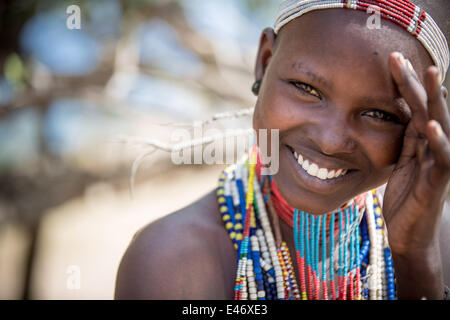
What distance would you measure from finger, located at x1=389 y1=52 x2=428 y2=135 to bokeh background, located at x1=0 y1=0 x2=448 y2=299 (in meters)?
2.54

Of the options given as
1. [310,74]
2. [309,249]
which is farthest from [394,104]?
[309,249]

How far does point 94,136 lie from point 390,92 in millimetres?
3547

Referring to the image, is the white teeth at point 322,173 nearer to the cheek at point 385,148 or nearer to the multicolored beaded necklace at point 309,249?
the cheek at point 385,148

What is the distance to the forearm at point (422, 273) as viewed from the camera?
147 cm

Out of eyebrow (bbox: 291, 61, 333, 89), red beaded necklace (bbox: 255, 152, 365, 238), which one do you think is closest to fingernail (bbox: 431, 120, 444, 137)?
eyebrow (bbox: 291, 61, 333, 89)

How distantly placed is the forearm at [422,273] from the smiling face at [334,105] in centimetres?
30

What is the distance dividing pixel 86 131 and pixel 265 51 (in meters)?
3.02

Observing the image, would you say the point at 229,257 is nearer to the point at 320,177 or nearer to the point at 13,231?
the point at 320,177

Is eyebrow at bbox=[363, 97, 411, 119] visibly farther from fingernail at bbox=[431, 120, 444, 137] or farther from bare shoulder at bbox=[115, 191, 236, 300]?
bare shoulder at bbox=[115, 191, 236, 300]

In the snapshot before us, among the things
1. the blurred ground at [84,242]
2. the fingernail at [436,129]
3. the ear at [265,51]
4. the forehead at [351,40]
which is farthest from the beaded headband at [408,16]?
the blurred ground at [84,242]

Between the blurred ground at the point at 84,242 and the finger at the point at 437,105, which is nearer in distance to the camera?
the finger at the point at 437,105

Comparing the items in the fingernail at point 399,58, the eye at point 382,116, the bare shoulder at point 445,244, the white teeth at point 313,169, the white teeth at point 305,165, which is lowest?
the bare shoulder at point 445,244

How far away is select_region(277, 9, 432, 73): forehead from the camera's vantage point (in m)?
1.41

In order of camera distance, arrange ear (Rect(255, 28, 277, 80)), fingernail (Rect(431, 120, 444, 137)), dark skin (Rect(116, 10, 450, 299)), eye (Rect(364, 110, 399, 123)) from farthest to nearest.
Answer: ear (Rect(255, 28, 277, 80)) → eye (Rect(364, 110, 399, 123)) → dark skin (Rect(116, 10, 450, 299)) → fingernail (Rect(431, 120, 444, 137))
